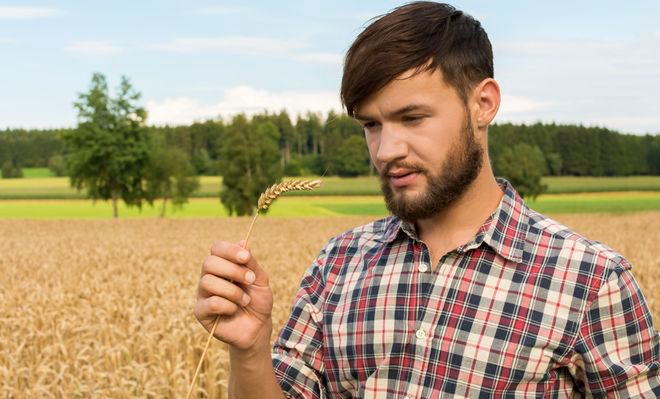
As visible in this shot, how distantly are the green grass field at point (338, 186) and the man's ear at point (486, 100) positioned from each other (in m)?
69.0

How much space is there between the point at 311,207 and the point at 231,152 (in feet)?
26.8

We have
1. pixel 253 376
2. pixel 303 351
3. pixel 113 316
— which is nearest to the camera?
pixel 253 376

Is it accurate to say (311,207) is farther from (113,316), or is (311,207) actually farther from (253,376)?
(253,376)

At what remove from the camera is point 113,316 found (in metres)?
9.19

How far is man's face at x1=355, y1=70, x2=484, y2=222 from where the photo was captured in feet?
6.70

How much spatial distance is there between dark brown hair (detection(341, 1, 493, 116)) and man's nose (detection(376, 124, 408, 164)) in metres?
0.12

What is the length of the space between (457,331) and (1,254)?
750 inches

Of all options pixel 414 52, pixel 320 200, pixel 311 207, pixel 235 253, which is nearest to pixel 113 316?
pixel 414 52

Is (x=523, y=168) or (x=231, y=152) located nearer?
(x=231, y=152)

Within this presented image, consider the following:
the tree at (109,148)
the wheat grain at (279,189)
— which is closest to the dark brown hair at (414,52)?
the wheat grain at (279,189)

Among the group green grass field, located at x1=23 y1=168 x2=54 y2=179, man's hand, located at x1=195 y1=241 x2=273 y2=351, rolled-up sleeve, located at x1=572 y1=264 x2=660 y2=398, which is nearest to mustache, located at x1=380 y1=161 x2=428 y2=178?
man's hand, located at x1=195 y1=241 x2=273 y2=351

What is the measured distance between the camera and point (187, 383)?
5430 millimetres

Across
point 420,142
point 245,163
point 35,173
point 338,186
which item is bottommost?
point 338,186

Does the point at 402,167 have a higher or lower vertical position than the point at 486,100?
lower
